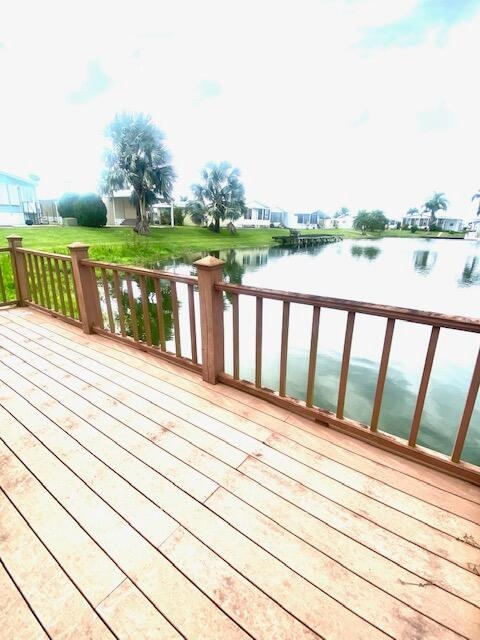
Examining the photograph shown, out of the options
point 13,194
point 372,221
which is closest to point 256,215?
point 372,221

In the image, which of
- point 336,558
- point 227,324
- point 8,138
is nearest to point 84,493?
point 336,558

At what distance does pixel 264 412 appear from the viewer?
232 cm

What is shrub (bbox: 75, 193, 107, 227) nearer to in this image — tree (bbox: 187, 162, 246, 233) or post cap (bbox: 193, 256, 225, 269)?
tree (bbox: 187, 162, 246, 233)

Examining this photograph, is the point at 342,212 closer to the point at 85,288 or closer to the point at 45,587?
the point at 85,288

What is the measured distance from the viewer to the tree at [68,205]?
73.4 ft

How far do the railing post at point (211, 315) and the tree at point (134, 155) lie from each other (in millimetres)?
21244

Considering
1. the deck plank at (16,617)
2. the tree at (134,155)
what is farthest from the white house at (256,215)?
the deck plank at (16,617)

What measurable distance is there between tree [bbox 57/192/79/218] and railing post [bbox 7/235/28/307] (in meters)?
20.5

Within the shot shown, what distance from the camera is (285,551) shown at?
1.34m

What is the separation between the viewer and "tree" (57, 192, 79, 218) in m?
22.4

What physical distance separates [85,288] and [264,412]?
265 centimetres

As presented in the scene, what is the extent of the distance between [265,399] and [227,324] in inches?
205

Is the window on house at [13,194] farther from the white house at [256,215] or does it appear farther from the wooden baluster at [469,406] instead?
the white house at [256,215]

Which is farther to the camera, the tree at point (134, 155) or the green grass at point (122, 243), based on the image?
the tree at point (134, 155)
